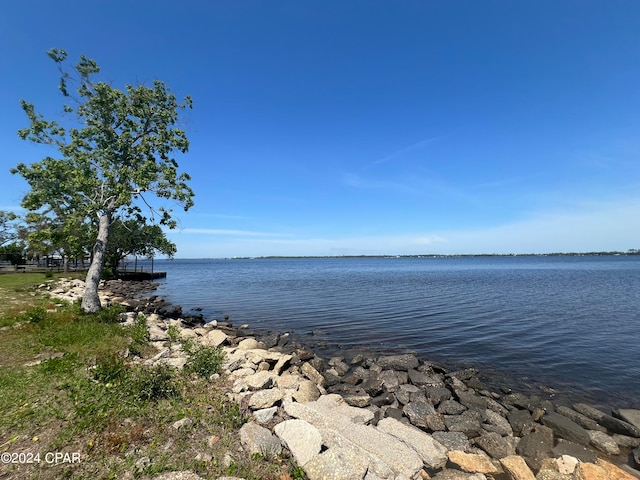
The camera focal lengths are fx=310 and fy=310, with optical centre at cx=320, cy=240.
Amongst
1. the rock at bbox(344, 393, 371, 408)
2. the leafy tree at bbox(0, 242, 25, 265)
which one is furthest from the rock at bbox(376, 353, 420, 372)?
the leafy tree at bbox(0, 242, 25, 265)

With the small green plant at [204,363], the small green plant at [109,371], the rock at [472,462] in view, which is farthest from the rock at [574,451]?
the small green plant at [109,371]

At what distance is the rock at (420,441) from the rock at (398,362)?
5018mm

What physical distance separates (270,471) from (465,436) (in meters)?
5.76

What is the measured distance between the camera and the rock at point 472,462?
7.15 meters

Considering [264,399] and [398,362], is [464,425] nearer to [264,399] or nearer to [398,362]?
[398,362]

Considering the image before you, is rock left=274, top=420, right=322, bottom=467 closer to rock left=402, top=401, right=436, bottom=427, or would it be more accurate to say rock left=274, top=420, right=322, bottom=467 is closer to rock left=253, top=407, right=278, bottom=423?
rock left=253, top=407, right=278, bottom=423

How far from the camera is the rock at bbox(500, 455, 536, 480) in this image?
6866 millimetres

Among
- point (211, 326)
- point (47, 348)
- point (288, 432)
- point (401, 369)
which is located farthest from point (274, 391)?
point (211, 326)

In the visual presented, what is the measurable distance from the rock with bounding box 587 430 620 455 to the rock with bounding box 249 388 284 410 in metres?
8.69

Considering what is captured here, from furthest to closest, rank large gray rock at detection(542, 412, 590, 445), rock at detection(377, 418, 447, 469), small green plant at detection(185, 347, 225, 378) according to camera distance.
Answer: small green plant at detection(185, 347, 225, 378) < large gray rock at detection(542, 412, 590, 445) < rock at detection(377, 418, 447, 469)

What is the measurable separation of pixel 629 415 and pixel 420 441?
7.21 meters

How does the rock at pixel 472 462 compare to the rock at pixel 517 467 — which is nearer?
the rock at pixel 517 467

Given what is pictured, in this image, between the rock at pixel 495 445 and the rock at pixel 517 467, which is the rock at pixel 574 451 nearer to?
the rock at pixel 495 445

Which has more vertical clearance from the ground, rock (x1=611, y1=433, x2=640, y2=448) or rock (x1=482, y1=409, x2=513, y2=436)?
rock (x1=482, y1=409, x2=513, y2=436)
